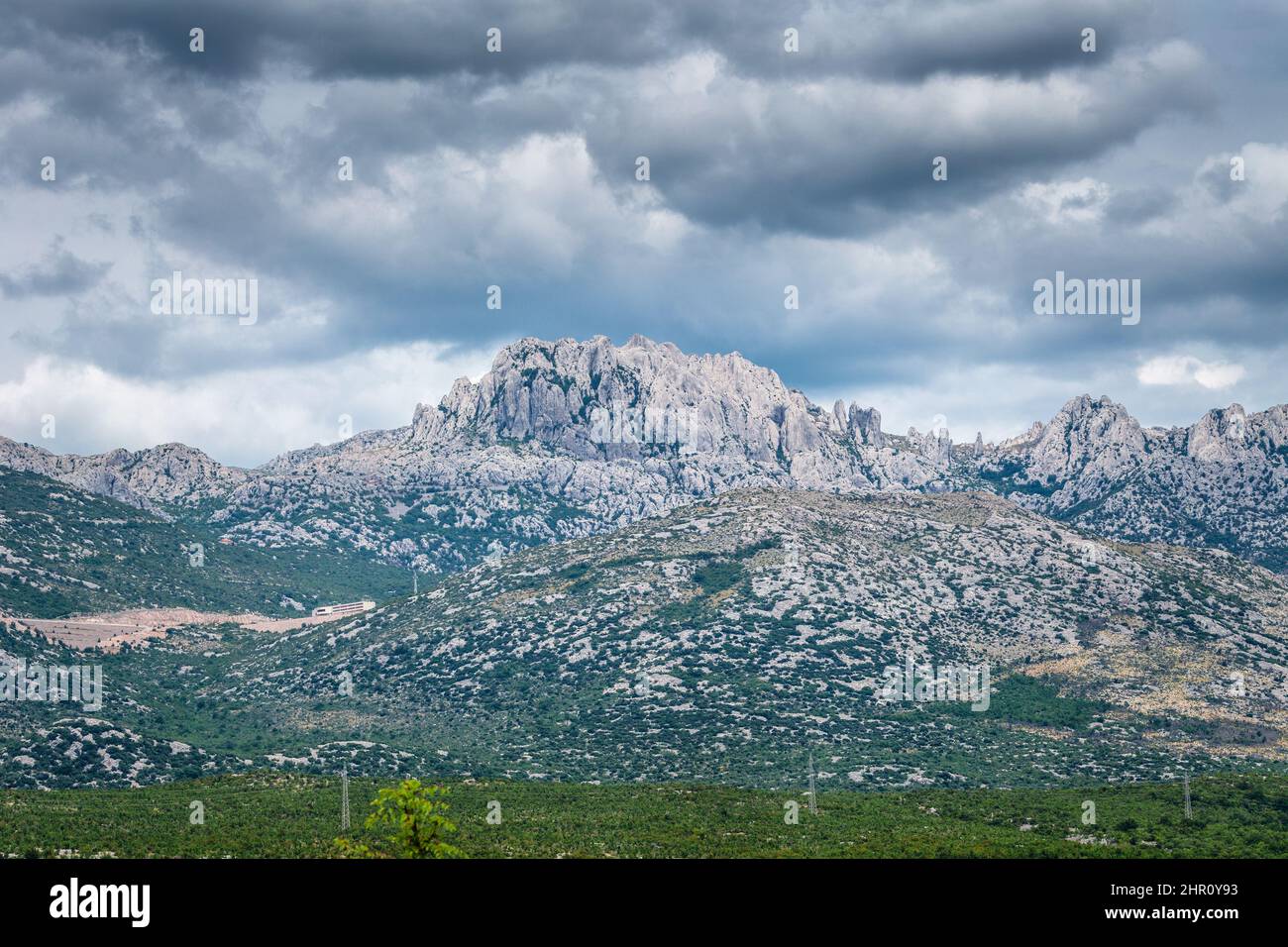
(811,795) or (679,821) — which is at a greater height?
(679,821)

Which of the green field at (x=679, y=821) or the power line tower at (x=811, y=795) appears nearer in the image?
the green field at (x=679, y=821)

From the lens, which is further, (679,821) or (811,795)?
(811,795)

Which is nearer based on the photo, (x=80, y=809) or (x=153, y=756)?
(x=80, y=809)

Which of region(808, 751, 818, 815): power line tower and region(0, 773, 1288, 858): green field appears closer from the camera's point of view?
region(0, 773, 1288, 858): green field
